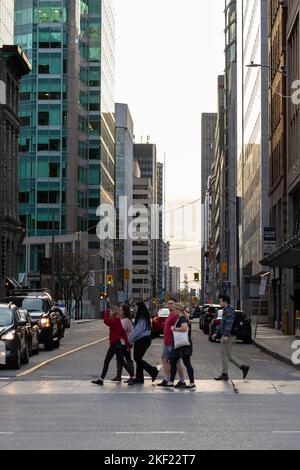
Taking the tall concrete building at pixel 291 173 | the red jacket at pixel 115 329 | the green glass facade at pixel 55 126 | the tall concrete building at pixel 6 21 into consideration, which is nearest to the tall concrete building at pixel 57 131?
the green glass facade at pixel 55 126

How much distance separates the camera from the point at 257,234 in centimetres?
7888

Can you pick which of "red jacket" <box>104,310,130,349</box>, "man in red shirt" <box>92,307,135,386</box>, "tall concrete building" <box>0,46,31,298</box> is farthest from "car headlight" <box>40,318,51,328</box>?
"tall concrete building" <box>0,46,31,298</box>

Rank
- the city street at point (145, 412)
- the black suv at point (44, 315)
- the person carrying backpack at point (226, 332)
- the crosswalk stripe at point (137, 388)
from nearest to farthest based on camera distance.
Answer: the city street at point (145, 412) < the crosswalk stripe at point (137, 388) < the person carrying backpack at point (226, 332) < the black suv at point (44, 315)

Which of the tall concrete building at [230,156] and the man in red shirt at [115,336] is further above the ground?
the tall concrete building at [230,156]

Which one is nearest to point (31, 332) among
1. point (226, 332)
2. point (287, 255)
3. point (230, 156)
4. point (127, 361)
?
point (127, 361)

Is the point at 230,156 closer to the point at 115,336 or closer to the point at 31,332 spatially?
the point at 31,332

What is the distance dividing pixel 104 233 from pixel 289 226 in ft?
261

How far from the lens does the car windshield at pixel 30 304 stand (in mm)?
36625

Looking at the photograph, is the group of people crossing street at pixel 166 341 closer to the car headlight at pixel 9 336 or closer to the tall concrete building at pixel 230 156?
the car headlight at pixel 9 336

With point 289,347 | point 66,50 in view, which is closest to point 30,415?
point 289,347

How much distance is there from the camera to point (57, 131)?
12400cm

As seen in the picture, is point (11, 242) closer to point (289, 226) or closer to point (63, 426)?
point (289, 226)

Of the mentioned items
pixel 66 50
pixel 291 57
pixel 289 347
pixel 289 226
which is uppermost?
pixel 66 50

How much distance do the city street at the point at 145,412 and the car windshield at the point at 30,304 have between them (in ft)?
33.9
